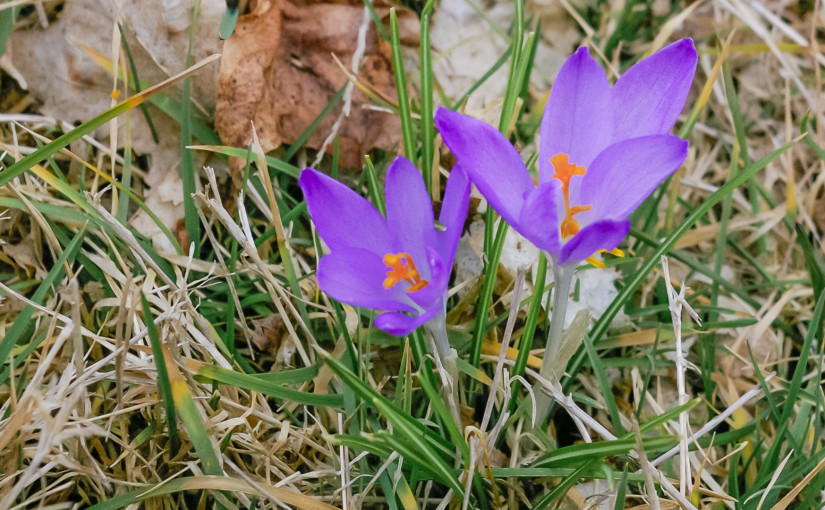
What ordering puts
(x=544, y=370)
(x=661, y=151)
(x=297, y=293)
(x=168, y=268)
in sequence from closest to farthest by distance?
1. (x=661, y=151)
2. (x=544, y=370)
3. (x=297, y=293)
4. (x=168, y=268)

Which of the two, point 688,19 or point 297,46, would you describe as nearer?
point 297,46

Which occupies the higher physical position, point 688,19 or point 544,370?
point 688,19

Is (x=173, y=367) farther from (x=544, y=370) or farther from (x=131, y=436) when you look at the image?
(x=544, y=370)

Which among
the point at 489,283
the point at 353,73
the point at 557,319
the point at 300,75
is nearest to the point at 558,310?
the point at 557,319

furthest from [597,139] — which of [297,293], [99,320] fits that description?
[99,320]

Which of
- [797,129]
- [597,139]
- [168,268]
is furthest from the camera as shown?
[797,129]

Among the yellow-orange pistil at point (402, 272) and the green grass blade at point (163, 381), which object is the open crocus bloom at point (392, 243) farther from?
the green grass blade at point (163, 381)

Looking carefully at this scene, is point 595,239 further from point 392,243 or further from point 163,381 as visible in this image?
point 163,381
